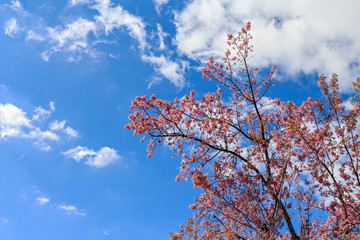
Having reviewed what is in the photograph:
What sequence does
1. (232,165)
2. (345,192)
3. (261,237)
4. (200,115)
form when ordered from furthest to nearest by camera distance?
(200,115) < (232,165) < (345,192) < (261,237)

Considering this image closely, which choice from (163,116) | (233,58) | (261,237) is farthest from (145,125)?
(261,237)

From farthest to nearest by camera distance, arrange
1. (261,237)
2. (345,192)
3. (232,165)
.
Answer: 1. (232,165)
2. (345,192)
3. (261,237)

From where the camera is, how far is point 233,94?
1410cm

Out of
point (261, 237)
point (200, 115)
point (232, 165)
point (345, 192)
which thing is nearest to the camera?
point (261, 237)

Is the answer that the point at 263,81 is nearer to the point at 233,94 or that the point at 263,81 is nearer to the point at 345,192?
the point at 233,94

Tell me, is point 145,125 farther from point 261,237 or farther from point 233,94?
point 261,237

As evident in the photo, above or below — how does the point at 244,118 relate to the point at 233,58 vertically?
below

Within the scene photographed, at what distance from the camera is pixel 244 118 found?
1329 cm

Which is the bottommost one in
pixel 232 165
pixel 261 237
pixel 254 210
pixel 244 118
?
pixel 261 237

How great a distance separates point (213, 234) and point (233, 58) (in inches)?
326

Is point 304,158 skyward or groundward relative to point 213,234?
skyward

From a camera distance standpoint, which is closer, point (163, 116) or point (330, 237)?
point (330, 237)

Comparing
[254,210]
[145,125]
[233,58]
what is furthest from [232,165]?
[233,58]

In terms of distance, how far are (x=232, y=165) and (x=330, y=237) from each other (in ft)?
14.7
